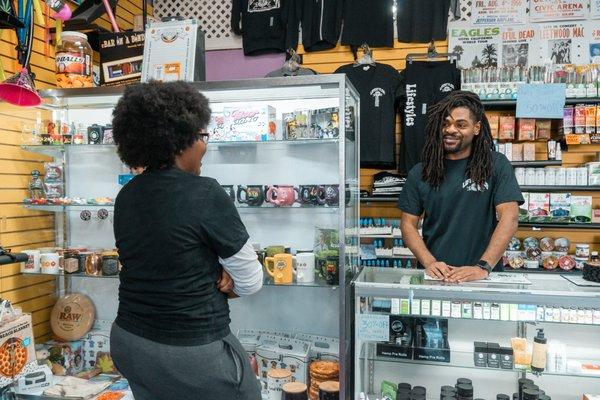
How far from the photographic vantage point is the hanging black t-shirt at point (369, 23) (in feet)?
14.9

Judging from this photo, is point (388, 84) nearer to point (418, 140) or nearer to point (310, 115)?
point (418, 140)

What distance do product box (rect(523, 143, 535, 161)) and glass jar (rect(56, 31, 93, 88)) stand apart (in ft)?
11.1

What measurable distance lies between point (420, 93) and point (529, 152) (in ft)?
3.38

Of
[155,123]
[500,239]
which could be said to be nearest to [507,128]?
[500,239]

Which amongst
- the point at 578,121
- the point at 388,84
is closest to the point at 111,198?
the point at 388,84

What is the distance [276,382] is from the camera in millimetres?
2631

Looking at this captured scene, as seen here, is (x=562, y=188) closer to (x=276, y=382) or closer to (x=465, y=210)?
(x=465, y=210)

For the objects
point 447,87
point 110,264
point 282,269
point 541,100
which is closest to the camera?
point 282,269

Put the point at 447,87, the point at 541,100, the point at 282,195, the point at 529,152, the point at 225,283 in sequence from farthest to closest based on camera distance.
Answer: the point at 447,87 < the point at 529,152 < the point at 541,100 < the point at 282,195 < the point at 225,283

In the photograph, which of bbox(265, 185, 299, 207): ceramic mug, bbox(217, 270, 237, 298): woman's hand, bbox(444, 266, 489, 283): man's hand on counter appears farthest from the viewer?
bbox(265, 185, 299, 207): ceramic mug

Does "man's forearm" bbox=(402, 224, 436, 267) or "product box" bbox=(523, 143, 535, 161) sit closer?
"man's forearm" bbox=(402, 224, 436, 267)

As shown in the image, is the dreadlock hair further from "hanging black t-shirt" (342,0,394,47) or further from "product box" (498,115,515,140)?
"hanging black t-shirt" (342,0,394,47)

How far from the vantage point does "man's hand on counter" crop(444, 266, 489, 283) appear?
2.14m

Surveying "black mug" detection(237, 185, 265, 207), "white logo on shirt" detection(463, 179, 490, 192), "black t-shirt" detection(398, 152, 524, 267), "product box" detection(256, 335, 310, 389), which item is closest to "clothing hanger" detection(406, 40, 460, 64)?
"black t-shirt" detection(398, 152, 524, 267)
